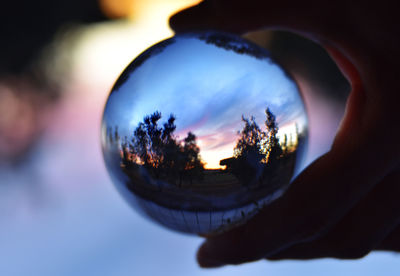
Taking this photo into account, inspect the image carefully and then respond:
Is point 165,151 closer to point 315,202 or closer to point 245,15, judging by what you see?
point 315,202

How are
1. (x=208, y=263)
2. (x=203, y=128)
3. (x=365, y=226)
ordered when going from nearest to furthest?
(x=203, y=128)
(x=365, y=226)
(x=208, y=263)

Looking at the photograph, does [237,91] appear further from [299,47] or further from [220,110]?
[299,47]

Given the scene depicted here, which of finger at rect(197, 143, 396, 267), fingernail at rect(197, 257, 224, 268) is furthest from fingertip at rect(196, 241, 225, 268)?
finger at rect(197, 143, 396, 267)

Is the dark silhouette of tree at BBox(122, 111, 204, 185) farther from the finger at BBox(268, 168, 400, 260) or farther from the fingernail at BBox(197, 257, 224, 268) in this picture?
the finger at BBox(268, 168, 400, 260)

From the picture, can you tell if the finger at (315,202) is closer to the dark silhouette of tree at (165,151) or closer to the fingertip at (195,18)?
the dark silhouette of tree at (165,151)

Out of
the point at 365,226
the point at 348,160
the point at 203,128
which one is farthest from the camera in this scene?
the point at 365,226

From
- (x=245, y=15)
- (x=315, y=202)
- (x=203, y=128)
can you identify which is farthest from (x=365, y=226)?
(x=245, y=15)

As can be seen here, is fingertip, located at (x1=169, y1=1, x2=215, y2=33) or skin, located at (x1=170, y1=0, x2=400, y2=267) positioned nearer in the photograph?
skin, located at (x1=170, y1=0, x2=400, y2=267)

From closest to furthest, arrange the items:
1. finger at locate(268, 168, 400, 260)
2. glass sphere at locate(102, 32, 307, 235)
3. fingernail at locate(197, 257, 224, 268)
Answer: glass sphere at locate(102, 32, 307, 235), finger at locate(268, 168, 400, 260), fingernail at locate(197, 257, 224, 268)
